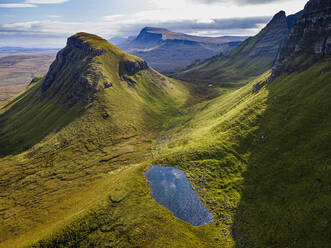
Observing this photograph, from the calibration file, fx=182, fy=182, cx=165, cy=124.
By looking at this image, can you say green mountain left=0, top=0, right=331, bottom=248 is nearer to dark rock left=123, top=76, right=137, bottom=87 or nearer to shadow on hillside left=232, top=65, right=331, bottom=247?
shadow on hillside left=232, top=65, right=331, bottom=247

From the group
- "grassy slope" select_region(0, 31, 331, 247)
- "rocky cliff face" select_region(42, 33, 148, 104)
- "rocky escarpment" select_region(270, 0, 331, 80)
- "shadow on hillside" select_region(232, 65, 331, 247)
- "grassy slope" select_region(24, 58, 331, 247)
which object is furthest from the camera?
"rocky cliff face" select_region(42, 33, 148, 104)

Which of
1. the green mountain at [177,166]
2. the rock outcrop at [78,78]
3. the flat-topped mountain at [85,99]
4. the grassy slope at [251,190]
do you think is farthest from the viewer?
the rock outcrop at [78,78]

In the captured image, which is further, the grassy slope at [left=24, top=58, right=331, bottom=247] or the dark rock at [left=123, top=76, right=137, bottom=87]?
the dark rock at [left=123, top=76, right=137, bottom=87]

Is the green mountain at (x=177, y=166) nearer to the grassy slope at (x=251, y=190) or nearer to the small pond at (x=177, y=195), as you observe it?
the grassy slope at (x=251, y=190)

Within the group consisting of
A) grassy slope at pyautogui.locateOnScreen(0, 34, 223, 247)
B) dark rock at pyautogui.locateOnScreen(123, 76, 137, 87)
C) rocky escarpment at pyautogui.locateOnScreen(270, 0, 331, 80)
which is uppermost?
rocky escarpment at pyautogui.locateOnScreen(270, 0, 331, 80)

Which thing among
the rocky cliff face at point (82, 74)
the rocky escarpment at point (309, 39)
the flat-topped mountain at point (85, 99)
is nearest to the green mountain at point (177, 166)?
the rocky escarpment at point (309, 39)

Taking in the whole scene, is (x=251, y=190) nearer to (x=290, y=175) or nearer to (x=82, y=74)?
(x=290, y=175)

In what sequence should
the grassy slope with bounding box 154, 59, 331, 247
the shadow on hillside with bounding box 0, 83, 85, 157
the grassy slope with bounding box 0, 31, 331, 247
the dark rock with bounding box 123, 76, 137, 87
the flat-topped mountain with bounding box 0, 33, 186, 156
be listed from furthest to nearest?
1. the dark rock with bounding box 123, 76, 137, 87
2. the flat-topped mountain with bounding box 0, 33, 186, 156
3. the shadow on hillside with bounding box 0, 83, 85, 157
4. the grassy slope with bounding box 0, 31, 331, 247
5. the grassy slope with bounding box 154, 59, 331, 247

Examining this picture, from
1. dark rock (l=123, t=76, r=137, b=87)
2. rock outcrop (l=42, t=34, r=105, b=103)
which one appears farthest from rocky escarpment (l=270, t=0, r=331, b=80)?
rock outcrop (l=42, t=34, r=105, b=103)
